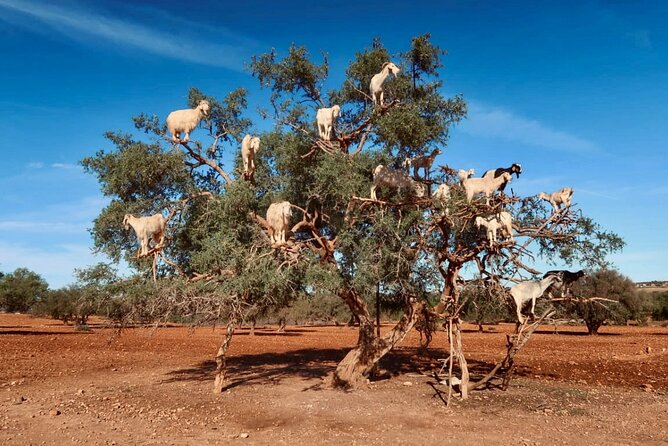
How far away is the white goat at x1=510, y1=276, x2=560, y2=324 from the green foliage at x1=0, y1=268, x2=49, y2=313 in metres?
59.3

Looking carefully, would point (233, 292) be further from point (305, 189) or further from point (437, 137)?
point (437, 137)

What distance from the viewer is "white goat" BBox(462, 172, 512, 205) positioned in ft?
36.0

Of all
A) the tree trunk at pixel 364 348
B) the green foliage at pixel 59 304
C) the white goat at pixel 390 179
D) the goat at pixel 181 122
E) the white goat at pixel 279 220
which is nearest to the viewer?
the white goat at pixel 279 220

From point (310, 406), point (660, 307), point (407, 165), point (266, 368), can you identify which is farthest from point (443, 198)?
point (660, 307)

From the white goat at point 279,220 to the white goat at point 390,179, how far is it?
7.45 ft

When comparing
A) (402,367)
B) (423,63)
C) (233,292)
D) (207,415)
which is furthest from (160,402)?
(423,63)

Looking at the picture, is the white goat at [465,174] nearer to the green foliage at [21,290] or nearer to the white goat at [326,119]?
the white goat at [326,119]

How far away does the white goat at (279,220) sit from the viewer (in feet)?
35.6

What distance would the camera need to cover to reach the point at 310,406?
11164 millimetres

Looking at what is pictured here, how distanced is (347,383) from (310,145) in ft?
22.9

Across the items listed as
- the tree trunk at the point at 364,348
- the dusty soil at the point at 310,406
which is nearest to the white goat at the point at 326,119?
the tree trunk at the point at 364,348

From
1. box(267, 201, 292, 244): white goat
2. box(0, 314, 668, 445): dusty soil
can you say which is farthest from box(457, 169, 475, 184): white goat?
box(0, 314, 668, 445): dusty soil

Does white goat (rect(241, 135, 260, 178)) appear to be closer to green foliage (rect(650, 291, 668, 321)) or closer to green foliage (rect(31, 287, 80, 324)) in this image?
green foliage (rect(31, 287, 80, 324))

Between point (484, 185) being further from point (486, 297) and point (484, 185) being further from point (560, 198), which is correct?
point (486, 297)
